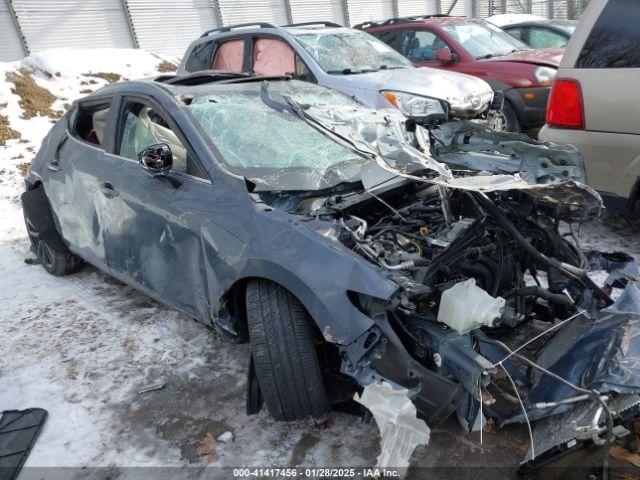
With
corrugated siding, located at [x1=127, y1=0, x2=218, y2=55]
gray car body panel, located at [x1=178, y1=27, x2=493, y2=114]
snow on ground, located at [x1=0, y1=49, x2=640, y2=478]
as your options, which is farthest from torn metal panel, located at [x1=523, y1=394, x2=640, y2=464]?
corrugated siding, located at [x1=127, y1=0, x2=218, y2=55]

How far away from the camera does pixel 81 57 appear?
12.6m

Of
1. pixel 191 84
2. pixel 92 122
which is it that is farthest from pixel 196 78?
pixel 92 122

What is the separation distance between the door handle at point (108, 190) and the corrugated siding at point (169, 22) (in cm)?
1436

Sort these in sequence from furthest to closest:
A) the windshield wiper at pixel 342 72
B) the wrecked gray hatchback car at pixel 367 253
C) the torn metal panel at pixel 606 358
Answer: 1. the windshield wiper at pixel 342 72
2. the wrecked gray hatchback car at pixel 367 253
3. the torn metal panel at pixel 606 358

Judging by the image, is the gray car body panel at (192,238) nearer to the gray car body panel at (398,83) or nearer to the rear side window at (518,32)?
the gray car body panel at (398,83)

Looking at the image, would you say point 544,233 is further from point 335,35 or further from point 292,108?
point 335,35

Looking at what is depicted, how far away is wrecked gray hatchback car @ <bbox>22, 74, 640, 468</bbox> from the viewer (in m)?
2.22

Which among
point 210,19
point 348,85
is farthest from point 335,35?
point 210,19

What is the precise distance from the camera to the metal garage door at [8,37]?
1323cm

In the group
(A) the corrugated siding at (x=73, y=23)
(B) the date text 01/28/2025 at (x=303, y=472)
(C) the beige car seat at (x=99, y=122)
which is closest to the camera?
(B) the date text 01/28/2025 at (x=303, y=472)

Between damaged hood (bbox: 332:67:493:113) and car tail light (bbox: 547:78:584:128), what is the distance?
6.56 ft

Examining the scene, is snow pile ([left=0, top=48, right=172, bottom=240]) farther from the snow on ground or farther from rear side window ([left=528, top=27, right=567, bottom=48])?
rear side window ([left=528, top=27, right=567, bottom=48])

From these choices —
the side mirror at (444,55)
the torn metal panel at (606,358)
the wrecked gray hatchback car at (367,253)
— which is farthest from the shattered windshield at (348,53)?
the torn metal panel at (606,358)

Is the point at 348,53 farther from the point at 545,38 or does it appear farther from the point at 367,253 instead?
the point at 367,253
